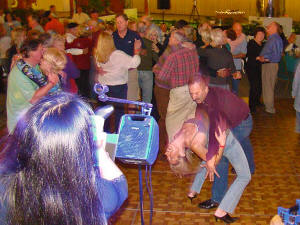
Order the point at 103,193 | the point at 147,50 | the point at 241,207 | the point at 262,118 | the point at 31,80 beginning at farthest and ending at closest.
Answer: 1. the point at 262,118
2. the point at 147,50
3. the point at 241,207
4. the point at 31,80
5. the point at 103,193

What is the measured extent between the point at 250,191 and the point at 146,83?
2.43 meters

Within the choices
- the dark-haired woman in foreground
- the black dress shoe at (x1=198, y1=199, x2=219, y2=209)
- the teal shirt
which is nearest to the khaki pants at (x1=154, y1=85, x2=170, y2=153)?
the black dress shoe at (x1=198, y1=199, x2=219, y2=209)

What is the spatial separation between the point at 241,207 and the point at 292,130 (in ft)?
8.39

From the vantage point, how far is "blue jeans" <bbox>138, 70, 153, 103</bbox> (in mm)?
5957

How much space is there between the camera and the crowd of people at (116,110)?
1.13 metres

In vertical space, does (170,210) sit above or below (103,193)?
below

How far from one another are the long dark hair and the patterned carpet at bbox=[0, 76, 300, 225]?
8.29 feet

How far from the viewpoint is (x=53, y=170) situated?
3.67 ft

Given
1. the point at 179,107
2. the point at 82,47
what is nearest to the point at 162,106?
the point at 179,107

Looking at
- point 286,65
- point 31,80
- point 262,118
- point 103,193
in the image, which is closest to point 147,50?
point 262,118

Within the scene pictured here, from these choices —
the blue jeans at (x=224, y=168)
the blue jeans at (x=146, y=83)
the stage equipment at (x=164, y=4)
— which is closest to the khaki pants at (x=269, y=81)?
the blue jeans at (x=146, y=83)

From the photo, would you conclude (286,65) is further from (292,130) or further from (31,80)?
(31,80)

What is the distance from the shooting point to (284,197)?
397cm

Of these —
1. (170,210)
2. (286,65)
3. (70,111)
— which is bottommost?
(170,210)
